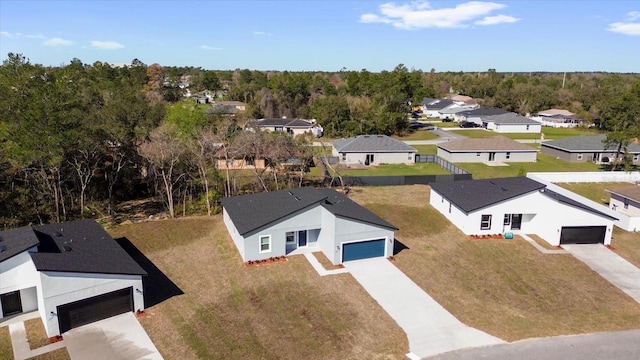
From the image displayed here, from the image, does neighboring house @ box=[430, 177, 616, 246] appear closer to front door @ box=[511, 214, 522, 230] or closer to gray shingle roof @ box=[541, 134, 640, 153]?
front door @ box=[511, 214, 522, 230]

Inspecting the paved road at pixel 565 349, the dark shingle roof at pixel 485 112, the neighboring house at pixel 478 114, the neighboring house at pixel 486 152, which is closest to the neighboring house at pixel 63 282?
the paved road at pixel 565 349

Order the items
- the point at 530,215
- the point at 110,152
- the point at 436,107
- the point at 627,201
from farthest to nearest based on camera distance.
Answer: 1. the point at 436,107
2. the point at 110,152
3. the point at 627,201
4. the point at 530,215

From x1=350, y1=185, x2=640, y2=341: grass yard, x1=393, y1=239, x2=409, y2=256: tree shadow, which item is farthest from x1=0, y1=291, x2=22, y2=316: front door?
x1=393, y1=239, x2=409, y2=256: tree shadow

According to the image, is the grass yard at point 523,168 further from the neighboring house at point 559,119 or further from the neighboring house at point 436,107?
the neighboring house at point 436,107

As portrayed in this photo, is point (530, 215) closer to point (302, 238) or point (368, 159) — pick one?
point (302, 238)

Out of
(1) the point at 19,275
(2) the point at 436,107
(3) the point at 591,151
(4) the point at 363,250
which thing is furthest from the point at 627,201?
(2) the point at 436,107
